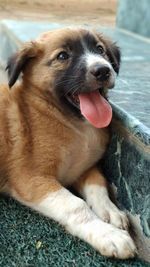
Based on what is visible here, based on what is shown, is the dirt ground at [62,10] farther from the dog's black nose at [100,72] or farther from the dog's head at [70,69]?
the dog's black nose at [100,72]

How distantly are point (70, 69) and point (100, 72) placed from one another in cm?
20

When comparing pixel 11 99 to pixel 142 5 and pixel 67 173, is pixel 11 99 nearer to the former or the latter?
pixel 67 173

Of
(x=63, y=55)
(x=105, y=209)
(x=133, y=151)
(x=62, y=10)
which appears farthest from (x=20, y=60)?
→ (x=62, y=10)

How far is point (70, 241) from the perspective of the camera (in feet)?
6.73

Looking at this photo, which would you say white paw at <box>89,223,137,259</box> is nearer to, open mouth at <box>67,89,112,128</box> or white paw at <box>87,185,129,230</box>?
white paw at <box>87,185,129,230</box>

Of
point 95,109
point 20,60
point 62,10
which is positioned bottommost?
point 62,10

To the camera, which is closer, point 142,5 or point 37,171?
point 37,171

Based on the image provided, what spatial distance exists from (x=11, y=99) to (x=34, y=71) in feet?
0.60

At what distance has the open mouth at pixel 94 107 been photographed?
7.27ft

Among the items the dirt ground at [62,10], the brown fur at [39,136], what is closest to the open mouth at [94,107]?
the brown fur at [39,136]

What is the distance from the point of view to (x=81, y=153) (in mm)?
2361

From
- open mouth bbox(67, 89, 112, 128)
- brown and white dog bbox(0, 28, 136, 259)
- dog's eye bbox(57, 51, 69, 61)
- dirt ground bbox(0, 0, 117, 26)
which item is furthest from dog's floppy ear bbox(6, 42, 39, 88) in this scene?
dirt ground bbox(0, 0, 117, 26)

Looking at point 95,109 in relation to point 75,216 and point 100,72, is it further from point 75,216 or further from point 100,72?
point 75,216

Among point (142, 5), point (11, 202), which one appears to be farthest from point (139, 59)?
point (11, 202)
